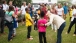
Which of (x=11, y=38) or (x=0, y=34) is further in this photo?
(x=0, y=34)

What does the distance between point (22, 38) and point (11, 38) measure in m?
0.66

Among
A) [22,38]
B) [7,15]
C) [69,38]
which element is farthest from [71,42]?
[7,15]

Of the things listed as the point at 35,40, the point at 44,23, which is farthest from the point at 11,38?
the point at 44,23

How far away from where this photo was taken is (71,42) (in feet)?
29.6

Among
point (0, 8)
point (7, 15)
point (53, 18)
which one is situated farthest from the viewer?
point (0, 8)

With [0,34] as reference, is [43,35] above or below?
above

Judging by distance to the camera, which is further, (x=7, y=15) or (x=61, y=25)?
(x=7, y=15)

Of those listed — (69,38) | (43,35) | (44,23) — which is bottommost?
(69,38)

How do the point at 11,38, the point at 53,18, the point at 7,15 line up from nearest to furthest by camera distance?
the point at 53,18 < the point at 7,15 < the point at 11,38

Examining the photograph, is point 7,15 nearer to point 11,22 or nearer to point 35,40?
point 11,22

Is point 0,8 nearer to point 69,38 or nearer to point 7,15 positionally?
point 7,15

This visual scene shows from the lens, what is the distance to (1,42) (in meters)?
9.18

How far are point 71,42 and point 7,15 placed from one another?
11.2 ft

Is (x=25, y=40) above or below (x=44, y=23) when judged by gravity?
below
